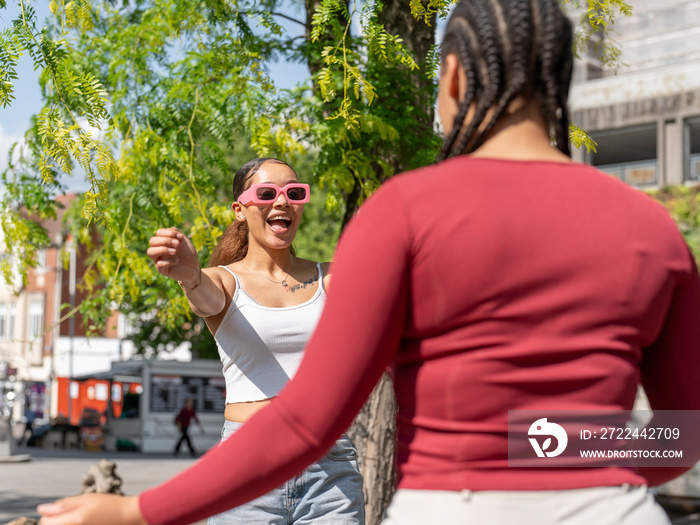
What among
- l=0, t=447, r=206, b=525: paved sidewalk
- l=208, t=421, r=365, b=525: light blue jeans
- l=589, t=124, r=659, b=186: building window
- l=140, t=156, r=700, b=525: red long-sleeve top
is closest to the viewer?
l=140, t=156, r=700, b=525: red long-sleeve top

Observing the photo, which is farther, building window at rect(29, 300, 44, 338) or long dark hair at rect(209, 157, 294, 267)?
building window at rect(29, 300, 44, 338)

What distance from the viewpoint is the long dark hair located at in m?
3.35

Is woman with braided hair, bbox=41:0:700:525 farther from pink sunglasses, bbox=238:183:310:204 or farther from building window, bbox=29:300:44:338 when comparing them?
building window, bbox=29:300:44:338

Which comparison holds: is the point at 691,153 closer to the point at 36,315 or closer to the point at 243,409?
the point at 243,409

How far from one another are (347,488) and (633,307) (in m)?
1.95

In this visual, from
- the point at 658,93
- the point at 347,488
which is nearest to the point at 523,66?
the point at 347,488

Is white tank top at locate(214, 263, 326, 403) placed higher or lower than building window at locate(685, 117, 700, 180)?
lower

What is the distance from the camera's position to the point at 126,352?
49.6 meters

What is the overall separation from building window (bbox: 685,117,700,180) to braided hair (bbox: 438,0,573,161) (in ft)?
101

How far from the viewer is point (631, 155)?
112 ft

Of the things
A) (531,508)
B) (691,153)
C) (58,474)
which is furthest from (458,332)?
(691,153)

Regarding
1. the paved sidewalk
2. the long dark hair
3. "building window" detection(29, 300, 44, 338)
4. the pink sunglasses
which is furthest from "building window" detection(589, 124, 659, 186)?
"building window" detection(29, 300, 44, 338)

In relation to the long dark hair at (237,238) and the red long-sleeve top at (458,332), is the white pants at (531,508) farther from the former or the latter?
the long dark hair at (237,238)

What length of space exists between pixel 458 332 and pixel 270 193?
2.14 metres
